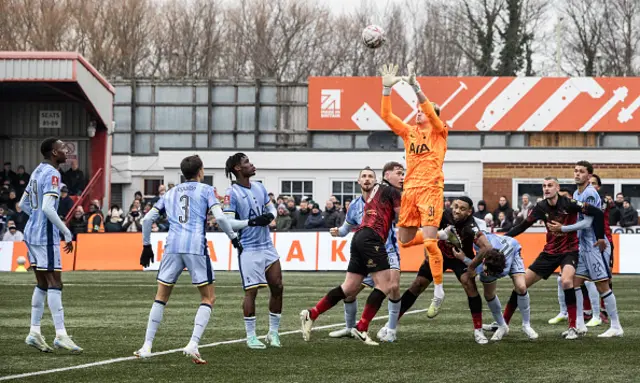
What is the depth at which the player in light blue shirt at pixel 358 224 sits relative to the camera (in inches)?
517

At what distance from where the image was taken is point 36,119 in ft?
140

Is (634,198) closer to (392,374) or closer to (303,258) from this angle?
(303,258)

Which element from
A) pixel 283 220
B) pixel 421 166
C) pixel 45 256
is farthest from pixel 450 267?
pixel 283 220

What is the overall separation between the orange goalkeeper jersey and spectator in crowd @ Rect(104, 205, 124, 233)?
18516mm

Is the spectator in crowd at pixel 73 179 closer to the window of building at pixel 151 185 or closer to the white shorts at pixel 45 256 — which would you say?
the window of building at pixel 151 185

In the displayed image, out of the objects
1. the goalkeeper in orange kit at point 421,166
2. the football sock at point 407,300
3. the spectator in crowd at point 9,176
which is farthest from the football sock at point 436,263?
the spectator in crowd at point 9,176

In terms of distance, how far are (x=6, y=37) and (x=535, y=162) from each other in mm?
27865

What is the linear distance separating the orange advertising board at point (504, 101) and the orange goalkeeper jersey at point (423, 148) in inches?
1013

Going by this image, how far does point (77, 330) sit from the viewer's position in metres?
14.3

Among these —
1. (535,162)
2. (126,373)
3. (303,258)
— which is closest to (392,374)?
(126,373)

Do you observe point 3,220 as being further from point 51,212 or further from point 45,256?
point 51,212

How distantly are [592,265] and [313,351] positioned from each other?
435cm

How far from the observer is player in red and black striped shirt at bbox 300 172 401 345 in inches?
507

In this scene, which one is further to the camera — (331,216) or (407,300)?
(331,216)
